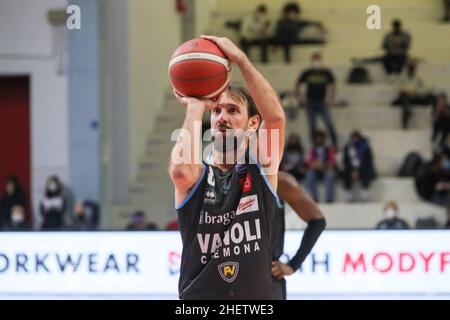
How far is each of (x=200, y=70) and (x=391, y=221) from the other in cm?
658

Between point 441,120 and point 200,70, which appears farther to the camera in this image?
point 441,120

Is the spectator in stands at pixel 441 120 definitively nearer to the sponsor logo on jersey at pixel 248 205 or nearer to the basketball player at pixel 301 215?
the basketball player at pixel 301 215

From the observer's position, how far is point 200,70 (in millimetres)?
3492

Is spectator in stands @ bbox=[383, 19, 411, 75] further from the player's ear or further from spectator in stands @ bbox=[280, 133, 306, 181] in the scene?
the player's ear

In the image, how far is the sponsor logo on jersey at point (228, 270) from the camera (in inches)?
139

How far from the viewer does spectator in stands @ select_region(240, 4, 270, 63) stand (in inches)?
551

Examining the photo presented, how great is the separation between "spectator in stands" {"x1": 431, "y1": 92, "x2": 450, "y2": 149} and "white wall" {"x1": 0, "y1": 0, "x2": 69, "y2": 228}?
550 centimetres

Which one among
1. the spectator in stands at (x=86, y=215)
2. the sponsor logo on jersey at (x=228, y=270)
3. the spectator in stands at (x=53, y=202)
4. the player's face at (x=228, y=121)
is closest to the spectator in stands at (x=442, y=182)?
the spectator in stands at (x=86, y=215)

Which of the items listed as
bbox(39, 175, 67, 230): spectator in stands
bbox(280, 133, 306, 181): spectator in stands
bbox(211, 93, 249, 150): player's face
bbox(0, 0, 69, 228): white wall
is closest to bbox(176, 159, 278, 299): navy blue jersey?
bbox(211, 93, 249, 150): player's face

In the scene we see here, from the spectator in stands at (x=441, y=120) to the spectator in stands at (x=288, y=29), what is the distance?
2859 millimetres

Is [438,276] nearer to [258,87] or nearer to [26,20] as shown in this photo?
[258,87]

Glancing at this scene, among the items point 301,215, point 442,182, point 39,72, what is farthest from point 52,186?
point 301,215

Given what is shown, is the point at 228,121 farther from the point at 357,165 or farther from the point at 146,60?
the point at 146,60

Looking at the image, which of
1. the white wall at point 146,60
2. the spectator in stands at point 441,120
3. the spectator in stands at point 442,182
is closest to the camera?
the spectator in stands at point 442,182
